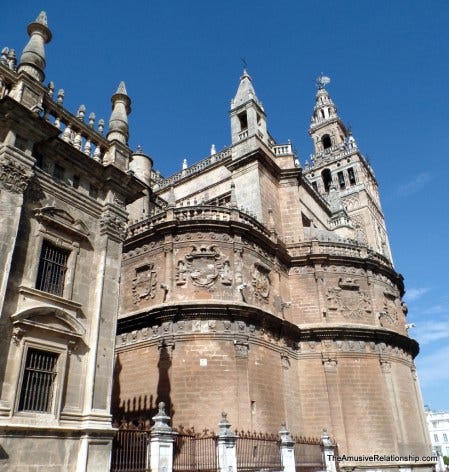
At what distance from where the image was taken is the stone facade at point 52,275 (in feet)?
30.9

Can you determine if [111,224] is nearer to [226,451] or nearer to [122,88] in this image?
[122,88]

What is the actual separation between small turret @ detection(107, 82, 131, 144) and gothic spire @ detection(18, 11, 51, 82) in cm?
258

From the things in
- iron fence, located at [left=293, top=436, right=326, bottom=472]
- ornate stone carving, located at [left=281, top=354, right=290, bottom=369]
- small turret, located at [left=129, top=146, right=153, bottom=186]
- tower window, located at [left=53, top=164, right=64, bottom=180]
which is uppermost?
small turret, located at [left=129, top=146, right=153, bottom=186]

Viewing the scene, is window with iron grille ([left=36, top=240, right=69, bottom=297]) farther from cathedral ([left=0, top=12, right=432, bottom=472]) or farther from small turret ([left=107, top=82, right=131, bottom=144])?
small turret ([left=107, top=82, right=131, bottom=144])

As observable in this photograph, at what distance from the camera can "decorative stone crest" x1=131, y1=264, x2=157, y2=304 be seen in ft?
65.8

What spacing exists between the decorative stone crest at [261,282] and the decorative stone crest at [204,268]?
1634 millimetres

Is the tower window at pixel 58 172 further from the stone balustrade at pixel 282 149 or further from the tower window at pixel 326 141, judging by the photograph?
the tower window at pixel 326 141

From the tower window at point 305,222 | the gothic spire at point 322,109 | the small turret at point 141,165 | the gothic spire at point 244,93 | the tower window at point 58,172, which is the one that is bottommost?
the tower window at point 58,172

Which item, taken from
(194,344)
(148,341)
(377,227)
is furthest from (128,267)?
(377,227)

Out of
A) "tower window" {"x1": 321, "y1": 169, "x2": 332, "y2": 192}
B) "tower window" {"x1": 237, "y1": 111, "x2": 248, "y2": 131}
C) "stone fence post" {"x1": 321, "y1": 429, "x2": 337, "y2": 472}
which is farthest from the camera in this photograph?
"tower window" {"x1": 321, "y1": 169, "x2": 332, "y2": 192}

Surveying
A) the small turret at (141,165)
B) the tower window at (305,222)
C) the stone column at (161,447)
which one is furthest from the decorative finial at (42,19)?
the tower window at (305,222)

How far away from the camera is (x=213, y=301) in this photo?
18.8 m

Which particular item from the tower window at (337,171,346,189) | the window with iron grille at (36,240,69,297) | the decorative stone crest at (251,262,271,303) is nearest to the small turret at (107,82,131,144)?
the window with iron grille at (36,240,69,297)

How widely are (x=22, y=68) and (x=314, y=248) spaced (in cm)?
1760
